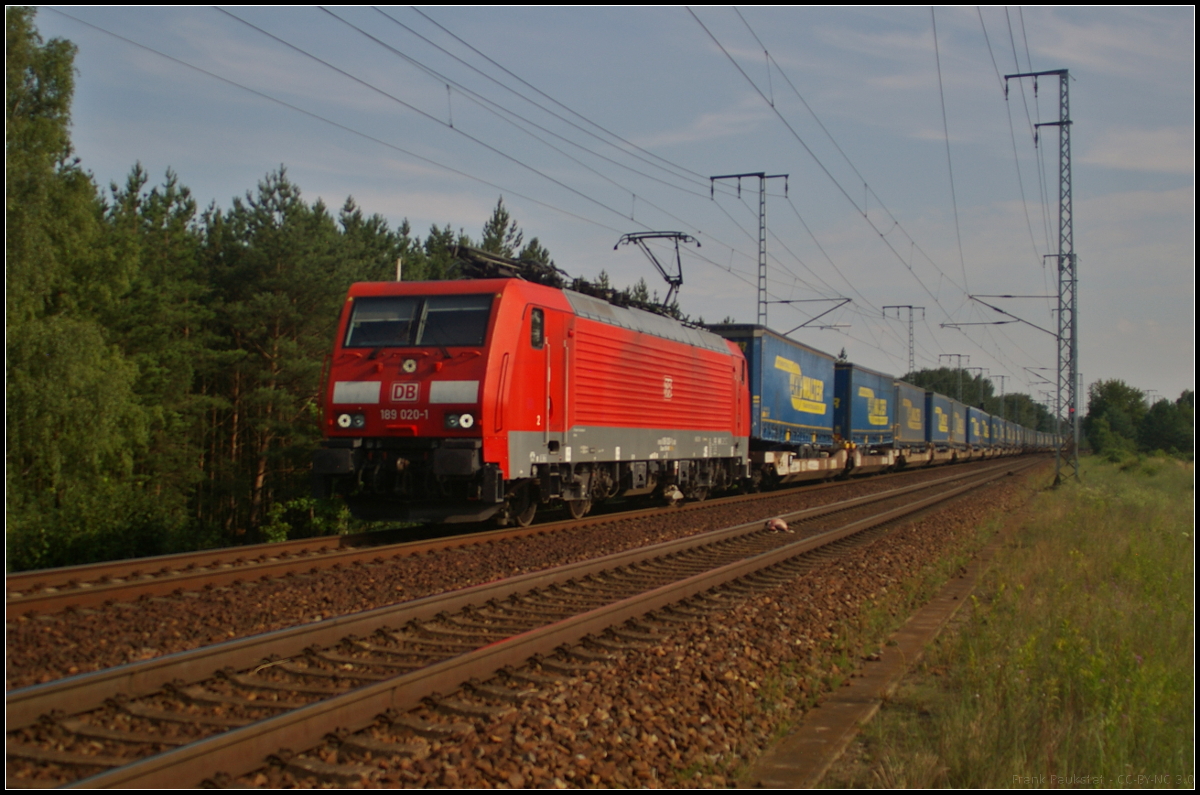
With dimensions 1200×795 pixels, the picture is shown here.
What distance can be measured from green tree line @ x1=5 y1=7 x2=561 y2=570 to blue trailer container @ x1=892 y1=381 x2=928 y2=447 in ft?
66.3

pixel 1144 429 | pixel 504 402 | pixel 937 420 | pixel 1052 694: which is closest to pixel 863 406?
pixel 937 420

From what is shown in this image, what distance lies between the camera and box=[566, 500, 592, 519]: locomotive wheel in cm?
1483

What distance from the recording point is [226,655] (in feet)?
18.0

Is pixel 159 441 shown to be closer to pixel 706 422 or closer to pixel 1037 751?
pixel 706 422

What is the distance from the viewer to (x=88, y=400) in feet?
80.6

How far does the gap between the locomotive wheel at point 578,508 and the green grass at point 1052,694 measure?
260 inches

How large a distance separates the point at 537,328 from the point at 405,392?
2.01m

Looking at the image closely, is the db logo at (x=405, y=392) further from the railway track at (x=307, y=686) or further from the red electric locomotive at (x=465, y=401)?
the railway track at (x=307, y=686)

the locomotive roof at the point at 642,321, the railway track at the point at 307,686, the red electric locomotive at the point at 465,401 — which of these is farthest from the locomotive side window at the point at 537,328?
the railway track at the point at 307,686

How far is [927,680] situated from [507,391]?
680 cm

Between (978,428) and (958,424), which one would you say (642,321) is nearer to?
(958,424)

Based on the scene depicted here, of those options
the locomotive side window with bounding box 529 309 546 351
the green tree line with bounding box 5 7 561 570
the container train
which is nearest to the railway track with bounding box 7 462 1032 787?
the container train

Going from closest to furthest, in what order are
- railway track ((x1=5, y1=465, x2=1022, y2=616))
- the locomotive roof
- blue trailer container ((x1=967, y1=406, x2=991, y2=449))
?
1. railway track ((x1=5, y1=465, x2=1022, y2=616))
2. the locomotive roof
3. blue trailer container ((x1=967, y1=406, x2=991, y2=449))

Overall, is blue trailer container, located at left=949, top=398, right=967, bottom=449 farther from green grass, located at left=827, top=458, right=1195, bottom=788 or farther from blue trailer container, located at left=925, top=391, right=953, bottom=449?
green grass, located at left=827, top=458, right=1195, bottom=788
